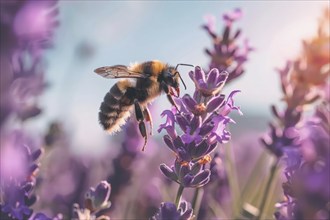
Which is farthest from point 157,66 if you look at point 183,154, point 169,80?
point 183,154

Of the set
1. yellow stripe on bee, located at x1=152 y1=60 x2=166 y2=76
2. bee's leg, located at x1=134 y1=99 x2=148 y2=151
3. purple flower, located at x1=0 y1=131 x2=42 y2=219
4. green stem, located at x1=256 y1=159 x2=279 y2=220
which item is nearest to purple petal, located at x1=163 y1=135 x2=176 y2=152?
purple flower, located at x1=0 y1=131 x2=42 y2=219

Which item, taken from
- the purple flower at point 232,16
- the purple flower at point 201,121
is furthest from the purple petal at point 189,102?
the purple flower at point 232,16

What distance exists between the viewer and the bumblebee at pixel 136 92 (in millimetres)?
3133

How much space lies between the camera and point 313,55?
3039 millimetres

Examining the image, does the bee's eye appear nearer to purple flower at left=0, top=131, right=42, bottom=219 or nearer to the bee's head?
the bee's head

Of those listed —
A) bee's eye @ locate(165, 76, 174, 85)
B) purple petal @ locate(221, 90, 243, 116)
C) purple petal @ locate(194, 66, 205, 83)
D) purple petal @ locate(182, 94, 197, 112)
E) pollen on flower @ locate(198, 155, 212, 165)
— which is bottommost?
pollen on flower @ locate(198, 155, 212, 165)

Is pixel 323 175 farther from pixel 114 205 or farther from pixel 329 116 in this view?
pixel 114 205

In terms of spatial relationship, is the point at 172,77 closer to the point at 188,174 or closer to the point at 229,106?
the point at 229,106

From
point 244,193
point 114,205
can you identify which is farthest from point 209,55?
point 114,205

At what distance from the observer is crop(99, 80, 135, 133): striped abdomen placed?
3.17 m

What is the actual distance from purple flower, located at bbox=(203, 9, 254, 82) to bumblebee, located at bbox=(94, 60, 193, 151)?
7.8 inches

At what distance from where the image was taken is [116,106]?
10.4 ft

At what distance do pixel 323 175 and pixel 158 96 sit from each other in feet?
5.17

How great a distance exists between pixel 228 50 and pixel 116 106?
568 mm
